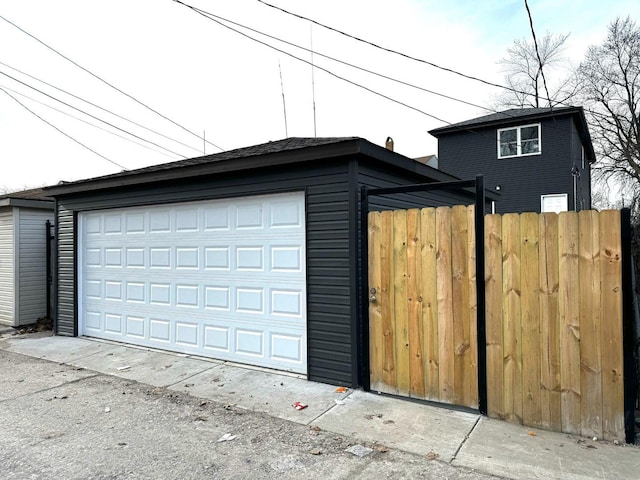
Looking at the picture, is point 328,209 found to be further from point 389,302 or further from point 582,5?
point 582,5

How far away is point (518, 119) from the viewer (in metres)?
14.3

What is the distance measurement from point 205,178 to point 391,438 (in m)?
3.96

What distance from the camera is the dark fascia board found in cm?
842

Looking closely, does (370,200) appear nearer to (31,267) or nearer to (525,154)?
(31,267)

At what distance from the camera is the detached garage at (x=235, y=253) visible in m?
4.52

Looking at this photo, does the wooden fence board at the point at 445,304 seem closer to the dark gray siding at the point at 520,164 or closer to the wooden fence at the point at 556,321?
the wooden fence at the point at 556,321

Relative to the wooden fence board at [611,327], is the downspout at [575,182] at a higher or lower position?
higher

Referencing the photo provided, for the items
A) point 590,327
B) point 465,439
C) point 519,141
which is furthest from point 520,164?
point 465,439

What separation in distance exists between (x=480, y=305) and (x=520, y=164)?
1226 centimetres

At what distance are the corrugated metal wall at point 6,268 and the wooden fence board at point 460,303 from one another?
28.9 feet

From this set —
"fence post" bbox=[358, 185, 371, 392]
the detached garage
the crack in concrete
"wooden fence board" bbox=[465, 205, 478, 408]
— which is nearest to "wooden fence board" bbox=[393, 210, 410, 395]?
"fence post" bbox=[358, 185, 371, 392]

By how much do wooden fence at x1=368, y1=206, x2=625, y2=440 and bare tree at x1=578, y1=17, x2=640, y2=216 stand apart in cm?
1646

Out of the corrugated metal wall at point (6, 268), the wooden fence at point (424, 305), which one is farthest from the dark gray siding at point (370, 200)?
the corrugated metal wall at point (6, 268)

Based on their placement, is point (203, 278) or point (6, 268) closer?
point (203, 278)
